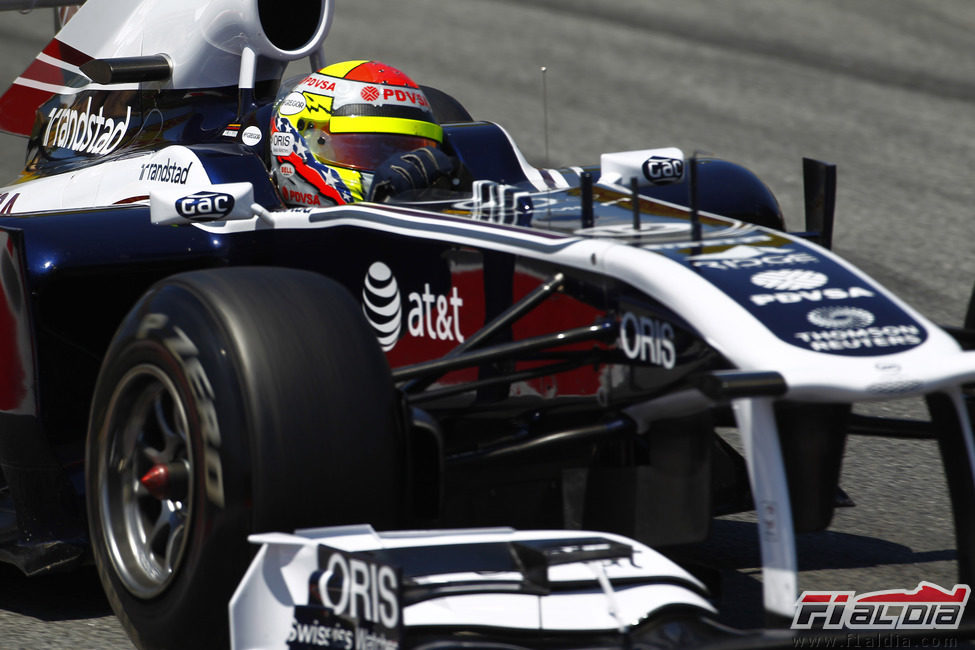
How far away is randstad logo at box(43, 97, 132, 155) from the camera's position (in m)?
5.75

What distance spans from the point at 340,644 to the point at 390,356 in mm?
1151

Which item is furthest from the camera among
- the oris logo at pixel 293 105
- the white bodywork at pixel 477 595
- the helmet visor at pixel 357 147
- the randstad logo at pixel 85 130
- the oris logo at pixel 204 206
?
the randstad logo at pixel 85 130

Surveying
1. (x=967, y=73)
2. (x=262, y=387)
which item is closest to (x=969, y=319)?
(x=262, y=387)

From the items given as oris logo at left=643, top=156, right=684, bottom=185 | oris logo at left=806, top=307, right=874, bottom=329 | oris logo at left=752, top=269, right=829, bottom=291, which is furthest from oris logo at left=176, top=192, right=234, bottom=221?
oris logo at left=806, top=307, right=874, bottom=329

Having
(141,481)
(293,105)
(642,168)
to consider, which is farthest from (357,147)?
(141,481)

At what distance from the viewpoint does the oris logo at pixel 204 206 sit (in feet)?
13.0

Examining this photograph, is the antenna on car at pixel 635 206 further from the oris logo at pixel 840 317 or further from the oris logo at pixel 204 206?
the oris logo at pixel 204 206

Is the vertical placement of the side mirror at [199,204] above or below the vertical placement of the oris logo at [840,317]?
above

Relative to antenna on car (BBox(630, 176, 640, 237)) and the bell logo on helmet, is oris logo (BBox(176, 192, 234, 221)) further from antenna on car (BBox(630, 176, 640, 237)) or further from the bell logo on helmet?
antenna on car (BBox(630, 176, 640, 237))

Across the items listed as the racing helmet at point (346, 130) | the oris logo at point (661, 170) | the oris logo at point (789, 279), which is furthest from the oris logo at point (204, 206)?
the oris logo at point (789, 279)

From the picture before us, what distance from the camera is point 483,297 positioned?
3754 millimetres

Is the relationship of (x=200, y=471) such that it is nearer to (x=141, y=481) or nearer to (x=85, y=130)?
(x=141, y=481)

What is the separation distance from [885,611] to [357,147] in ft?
6.77

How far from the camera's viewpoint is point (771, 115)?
12391 mm
